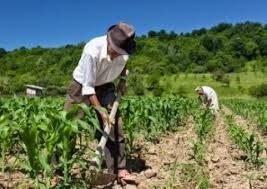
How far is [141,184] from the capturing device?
188 inches

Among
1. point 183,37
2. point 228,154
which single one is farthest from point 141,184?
point 183,37

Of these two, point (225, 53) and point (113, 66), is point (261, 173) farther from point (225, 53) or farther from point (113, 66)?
point (225, 53)

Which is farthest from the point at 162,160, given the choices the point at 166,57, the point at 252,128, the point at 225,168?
the point at 166,57

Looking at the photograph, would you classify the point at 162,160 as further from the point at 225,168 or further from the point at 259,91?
the point at 259,91

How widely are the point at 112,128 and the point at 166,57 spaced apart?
72.8 m

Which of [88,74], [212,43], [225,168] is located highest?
[212,43]

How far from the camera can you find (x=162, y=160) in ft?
20.2

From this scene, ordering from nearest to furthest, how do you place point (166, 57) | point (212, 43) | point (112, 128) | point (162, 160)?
point (112, 128)
point (162, 160)
point (166, 57)
point (212, 43)

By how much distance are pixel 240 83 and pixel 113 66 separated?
204 ft

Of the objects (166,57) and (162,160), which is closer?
(162,160)

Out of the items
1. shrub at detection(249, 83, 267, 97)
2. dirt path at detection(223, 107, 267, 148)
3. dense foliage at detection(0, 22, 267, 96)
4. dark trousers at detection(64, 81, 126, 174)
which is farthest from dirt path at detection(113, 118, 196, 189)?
dense foliage at detection(0, 22, 267, 96)

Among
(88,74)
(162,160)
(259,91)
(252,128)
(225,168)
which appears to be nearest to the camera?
(88,74)

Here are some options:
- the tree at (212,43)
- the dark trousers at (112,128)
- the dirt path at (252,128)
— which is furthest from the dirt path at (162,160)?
the tree at (212,43)

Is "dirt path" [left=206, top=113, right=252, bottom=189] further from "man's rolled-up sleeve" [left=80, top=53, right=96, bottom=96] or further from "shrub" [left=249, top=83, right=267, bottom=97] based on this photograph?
"shrub" [left=249, top=83, right=267, bottom=97]
